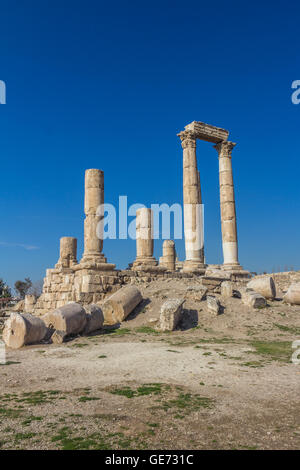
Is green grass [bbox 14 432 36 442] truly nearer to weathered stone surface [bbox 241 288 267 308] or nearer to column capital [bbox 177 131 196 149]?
weathered stone surface [bbox 241 288 267 308]

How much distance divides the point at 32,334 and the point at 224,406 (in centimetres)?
694

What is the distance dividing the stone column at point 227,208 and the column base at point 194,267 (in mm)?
2141

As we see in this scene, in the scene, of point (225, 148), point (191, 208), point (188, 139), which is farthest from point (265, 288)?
point (225, 148)

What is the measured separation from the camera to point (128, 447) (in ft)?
12.7

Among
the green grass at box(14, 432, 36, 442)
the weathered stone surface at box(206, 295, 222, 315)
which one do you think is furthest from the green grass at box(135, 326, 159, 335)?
the green grass at box(14, 432, 36, 442)

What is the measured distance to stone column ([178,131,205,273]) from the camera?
22.9 metres

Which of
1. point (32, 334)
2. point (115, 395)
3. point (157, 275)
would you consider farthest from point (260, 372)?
point (157, 275)

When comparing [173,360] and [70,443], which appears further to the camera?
[173,360]

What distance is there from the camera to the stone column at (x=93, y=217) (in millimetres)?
18219

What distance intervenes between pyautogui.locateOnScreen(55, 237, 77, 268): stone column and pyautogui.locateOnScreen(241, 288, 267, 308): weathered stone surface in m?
12.1

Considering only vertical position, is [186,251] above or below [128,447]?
above

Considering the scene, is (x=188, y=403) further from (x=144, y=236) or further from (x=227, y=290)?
(x=144, y=236)
